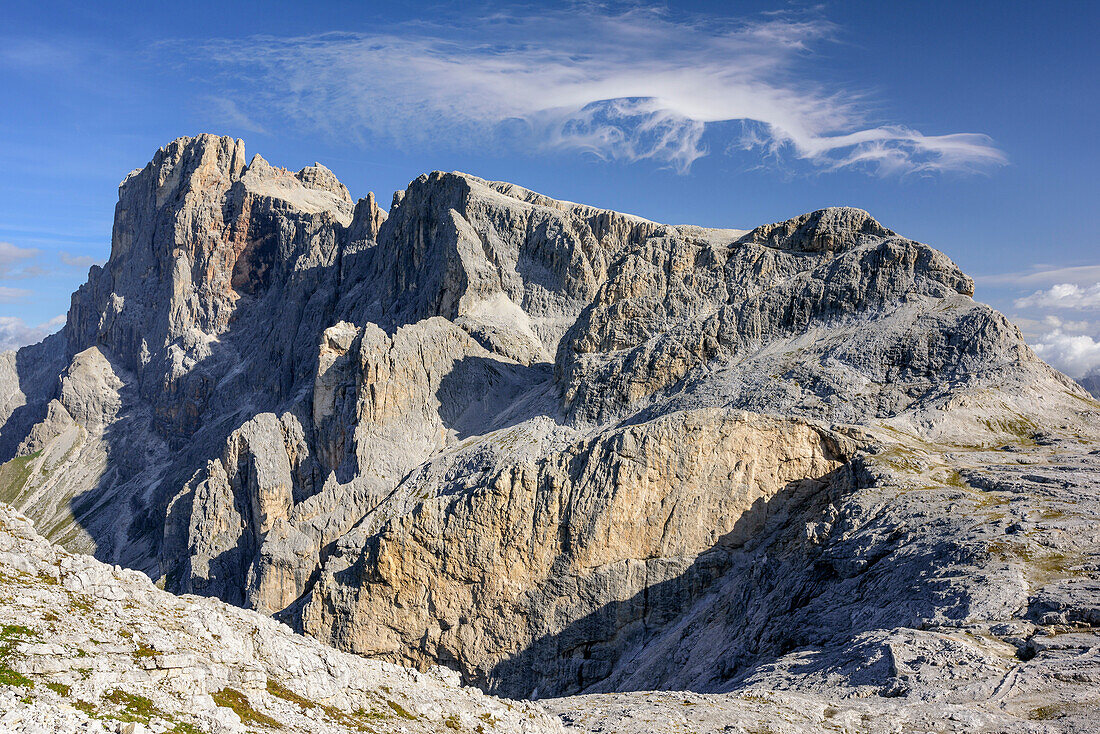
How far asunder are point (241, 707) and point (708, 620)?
46113 mm

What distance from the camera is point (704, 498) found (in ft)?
237

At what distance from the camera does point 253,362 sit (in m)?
194

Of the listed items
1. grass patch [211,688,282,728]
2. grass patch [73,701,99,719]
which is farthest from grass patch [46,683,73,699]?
grass patch [211,688,282,728]

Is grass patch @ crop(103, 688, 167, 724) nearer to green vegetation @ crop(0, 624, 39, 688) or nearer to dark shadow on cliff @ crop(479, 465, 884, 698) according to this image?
green vegetation @ crop(0, 624, 39, 688)

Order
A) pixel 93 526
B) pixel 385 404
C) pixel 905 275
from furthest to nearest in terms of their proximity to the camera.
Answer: pixel 93 526, pixel 385 404, pixel 905 275

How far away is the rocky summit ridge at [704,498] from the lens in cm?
3872

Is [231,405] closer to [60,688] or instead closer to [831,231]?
[831,231]

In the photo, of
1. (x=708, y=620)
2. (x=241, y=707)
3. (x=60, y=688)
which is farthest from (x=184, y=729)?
(x=708, y=620)

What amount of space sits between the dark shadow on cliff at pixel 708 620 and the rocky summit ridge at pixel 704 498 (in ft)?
0.88

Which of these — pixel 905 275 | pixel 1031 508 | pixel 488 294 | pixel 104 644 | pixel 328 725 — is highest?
pixel 488 294

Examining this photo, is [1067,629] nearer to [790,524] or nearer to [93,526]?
[790,524]

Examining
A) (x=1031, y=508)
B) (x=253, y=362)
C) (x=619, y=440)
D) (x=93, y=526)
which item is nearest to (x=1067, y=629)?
(x=1031, y=508)

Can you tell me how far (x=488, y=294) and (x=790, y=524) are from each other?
78.8 metres

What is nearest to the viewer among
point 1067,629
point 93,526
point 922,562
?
point 1067,629
